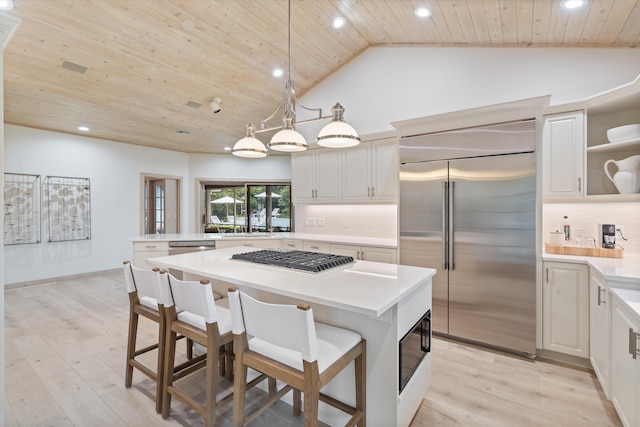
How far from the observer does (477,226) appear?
2.91 m

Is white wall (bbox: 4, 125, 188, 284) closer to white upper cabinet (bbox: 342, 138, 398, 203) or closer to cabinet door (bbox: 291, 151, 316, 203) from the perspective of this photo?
cabinet door (bbox: 291, 151, 316, 203)

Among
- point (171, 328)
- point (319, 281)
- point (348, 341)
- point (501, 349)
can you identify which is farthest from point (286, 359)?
point (501, 349)

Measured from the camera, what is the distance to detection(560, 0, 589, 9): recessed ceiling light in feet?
7.61

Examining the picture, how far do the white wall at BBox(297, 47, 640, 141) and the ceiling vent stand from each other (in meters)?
2.96

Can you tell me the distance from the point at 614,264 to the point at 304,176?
3.58 m

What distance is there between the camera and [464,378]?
7.97ft

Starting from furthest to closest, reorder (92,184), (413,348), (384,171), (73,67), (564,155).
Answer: (92,184)
(384,171)
(73,67)
(564,155)
(413,348)

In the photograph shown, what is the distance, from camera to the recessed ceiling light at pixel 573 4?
2.32 meters

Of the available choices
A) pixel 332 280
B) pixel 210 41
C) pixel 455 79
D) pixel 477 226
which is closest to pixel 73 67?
pixel 210 41

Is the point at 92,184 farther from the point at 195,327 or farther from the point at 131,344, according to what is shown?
the point at 195,327

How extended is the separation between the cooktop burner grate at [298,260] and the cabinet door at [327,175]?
6.26ft

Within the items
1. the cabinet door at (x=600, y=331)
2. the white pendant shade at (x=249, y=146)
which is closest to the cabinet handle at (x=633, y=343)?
the cabinet door at (x=600, y=331)

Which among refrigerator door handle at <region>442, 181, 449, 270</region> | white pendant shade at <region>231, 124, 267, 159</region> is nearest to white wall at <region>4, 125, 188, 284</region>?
white pendant shade at <region>231, 124, 267, 159</region>

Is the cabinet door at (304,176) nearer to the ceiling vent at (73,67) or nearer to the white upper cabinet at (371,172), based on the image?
the white upper cabinet at (371,172)
